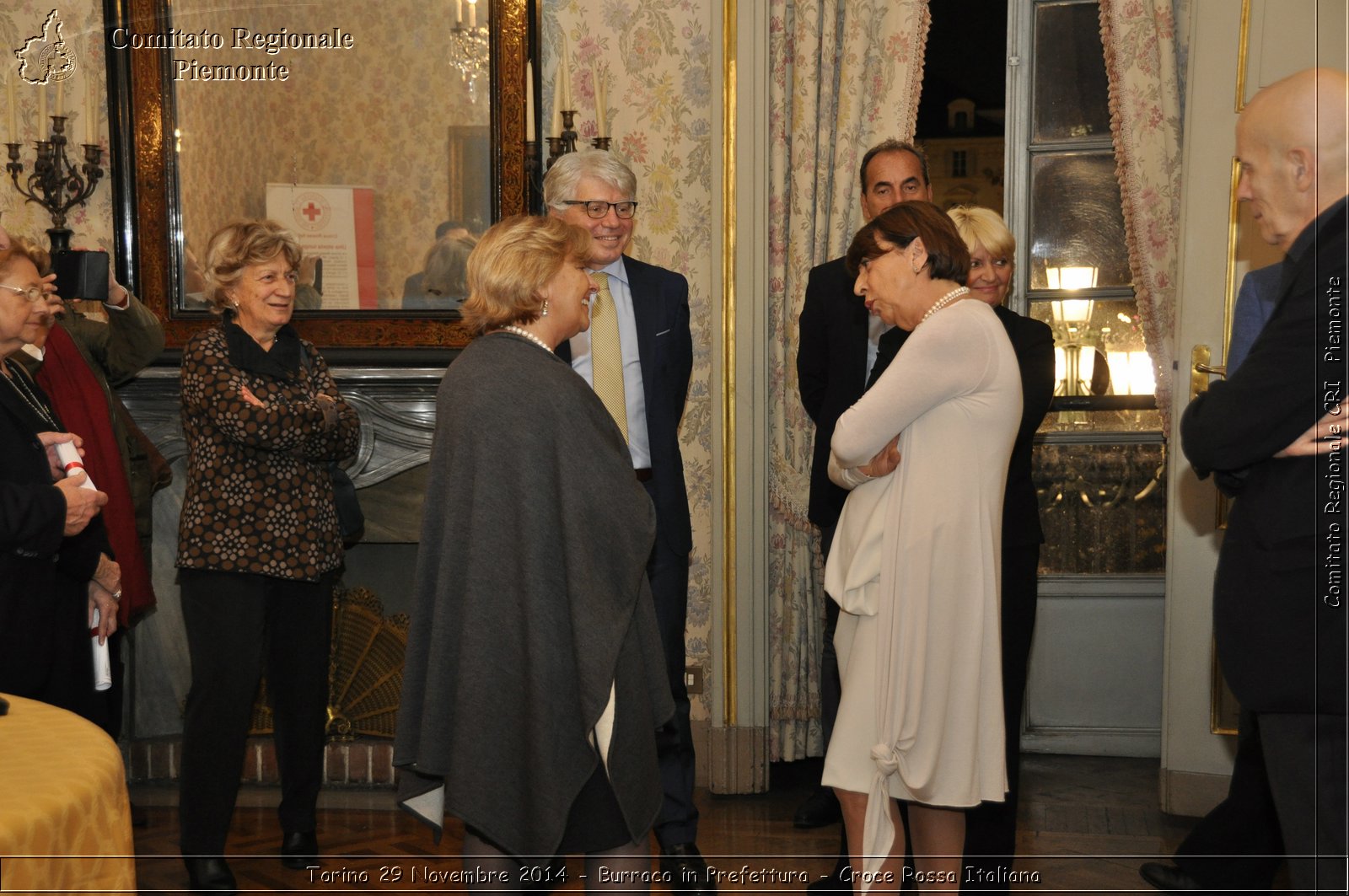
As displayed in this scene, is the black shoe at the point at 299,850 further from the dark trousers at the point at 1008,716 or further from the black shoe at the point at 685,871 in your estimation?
the dark trousers at the point at 1008,716

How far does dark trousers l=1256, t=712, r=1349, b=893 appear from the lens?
1746 mm

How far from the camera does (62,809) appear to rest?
1254mm

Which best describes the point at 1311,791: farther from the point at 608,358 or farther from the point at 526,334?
the point at 608,358

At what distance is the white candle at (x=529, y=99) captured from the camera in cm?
383

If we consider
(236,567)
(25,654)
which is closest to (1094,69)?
(236,567)

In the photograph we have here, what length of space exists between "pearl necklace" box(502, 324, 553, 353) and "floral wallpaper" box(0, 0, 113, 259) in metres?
2.57

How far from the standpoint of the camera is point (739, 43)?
3660mm

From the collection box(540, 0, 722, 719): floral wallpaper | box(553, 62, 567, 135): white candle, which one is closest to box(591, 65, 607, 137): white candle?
box(540, 0, 722, 719): floral wallpaper

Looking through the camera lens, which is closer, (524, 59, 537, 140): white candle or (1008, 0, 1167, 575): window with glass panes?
(524, 59, 537, 140): white candle

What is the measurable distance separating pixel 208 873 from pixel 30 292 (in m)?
1.48

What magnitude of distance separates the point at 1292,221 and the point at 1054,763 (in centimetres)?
286

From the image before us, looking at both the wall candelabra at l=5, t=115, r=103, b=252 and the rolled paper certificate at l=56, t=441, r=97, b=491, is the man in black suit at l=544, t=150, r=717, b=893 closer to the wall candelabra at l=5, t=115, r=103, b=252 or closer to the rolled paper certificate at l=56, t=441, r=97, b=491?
the rolled paper certificate at l=56, t=441, r=97, b=491

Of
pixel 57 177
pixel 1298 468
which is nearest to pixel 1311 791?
pixel 1298 468

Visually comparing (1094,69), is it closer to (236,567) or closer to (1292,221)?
(1292,221)
